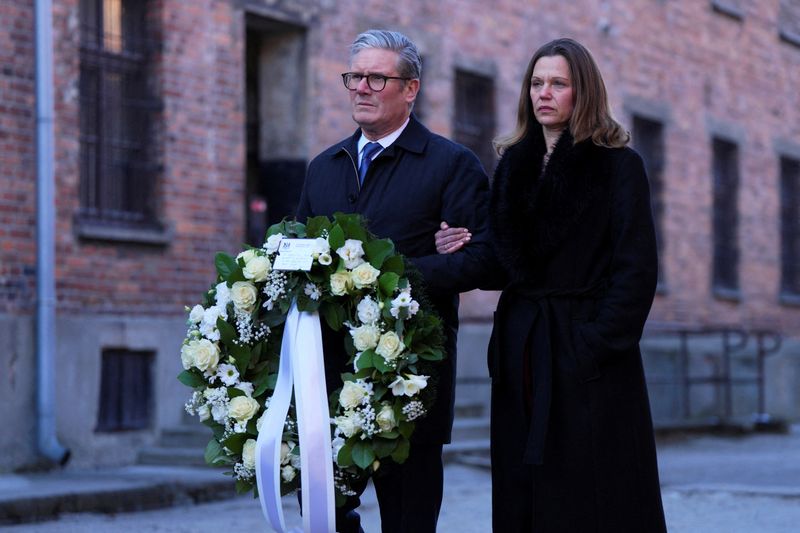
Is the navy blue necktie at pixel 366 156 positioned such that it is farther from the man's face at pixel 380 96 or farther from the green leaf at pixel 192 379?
the green leaf at pixel 192 379

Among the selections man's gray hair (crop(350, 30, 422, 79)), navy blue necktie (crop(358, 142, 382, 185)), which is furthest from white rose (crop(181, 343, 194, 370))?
man's gray hair (crop(350, 30, 422, 79))

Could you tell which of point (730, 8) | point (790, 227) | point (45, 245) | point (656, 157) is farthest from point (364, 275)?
point (790, 227)

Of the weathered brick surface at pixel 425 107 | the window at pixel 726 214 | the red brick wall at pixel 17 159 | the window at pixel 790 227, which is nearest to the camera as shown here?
the red brick wall at pixel 17 159

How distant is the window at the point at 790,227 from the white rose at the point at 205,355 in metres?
18.9

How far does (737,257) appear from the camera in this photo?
21031mm

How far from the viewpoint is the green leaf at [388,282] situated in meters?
4.58

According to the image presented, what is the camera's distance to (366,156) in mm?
5078

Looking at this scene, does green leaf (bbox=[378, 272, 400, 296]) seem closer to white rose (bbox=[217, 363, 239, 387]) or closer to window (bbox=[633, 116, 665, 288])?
white rose (bbox=[217, 363, 239, 387])

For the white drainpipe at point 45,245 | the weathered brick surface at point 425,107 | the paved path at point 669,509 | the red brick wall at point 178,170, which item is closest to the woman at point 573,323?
the paved path at point 669,509

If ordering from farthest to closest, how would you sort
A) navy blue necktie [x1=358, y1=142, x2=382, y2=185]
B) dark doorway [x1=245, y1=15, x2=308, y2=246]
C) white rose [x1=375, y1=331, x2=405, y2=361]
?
dark doorway [x1=245, y1=15, x2=308, y2=246] < navy blue necktie [x1=358, y1=142, x2=382, y2=185] < white rose [x1=375, y1=331, x2=405, y2=361]

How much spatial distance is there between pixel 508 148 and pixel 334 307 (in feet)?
2.55

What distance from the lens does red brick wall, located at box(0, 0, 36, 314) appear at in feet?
34.7

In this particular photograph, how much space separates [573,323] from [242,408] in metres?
1.05

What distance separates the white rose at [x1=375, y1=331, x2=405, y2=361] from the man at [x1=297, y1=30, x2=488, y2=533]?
310mm
